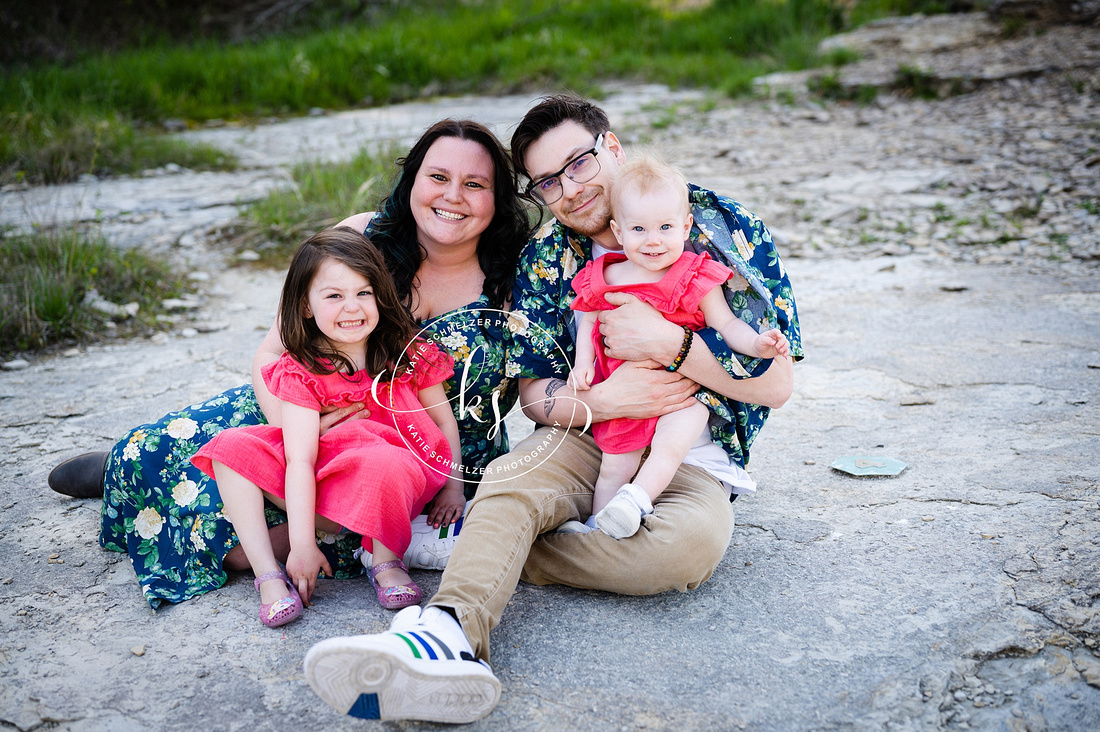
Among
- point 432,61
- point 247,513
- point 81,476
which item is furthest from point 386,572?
point 432,61

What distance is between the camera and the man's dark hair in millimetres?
2332

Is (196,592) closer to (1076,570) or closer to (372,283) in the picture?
(372,283)

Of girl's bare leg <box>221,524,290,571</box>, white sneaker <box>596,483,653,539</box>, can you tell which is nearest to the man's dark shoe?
girl's bare leg <box>221,524,290,571</box>

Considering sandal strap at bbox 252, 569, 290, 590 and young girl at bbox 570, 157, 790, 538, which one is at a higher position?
young girl at bbox 570, 157, 790, 538

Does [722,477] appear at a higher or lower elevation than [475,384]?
lower

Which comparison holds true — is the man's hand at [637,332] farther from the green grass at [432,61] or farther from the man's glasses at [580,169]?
the green grass at [432,61]

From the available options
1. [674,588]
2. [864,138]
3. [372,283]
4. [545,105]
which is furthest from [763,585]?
[864,138]

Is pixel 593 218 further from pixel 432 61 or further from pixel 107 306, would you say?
pixel 432 61

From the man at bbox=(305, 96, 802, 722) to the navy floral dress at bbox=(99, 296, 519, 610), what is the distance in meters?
0.14

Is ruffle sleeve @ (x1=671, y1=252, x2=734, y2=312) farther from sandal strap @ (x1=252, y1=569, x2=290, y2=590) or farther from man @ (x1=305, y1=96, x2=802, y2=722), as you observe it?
sandal strap @ (x1=252, y1=569, x2=290, y2=590)

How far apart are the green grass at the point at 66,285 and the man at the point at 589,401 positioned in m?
2.89

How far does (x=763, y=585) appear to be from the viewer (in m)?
2.14

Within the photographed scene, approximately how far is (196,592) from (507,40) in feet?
28.2

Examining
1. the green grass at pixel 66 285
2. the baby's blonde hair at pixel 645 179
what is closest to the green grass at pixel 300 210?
the green grass at pixel 66 285
